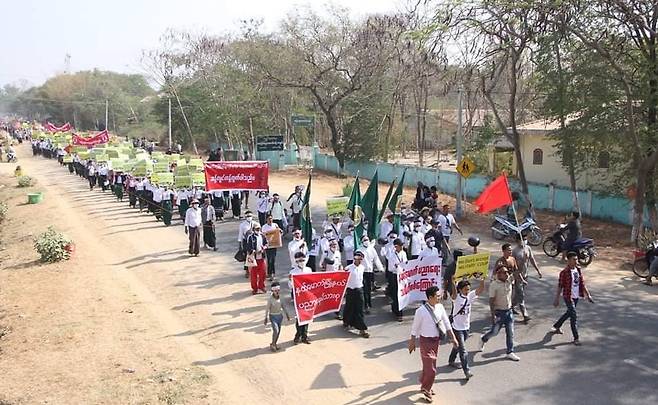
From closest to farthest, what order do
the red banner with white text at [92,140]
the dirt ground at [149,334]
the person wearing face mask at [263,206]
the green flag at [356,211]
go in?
1. the dirt ground at [149,334]
2. the green flag at [356,211]
3. the person wearing face mask at [263,206]
4. the red banner with white text at [92,140]

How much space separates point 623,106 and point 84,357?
53.3ft

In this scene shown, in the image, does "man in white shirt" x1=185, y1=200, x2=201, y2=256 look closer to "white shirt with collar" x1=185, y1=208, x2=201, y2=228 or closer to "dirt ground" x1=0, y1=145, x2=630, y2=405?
"white shirt with collar" x1=185, y1=208, x2=201, y2=228

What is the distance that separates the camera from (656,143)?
17.7 m

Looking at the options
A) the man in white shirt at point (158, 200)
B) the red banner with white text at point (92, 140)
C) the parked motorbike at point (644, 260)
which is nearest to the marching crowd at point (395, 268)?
the man in white shirt at point (158, 200)

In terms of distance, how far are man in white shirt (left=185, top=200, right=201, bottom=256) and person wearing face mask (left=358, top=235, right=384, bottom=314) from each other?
18.7 feet

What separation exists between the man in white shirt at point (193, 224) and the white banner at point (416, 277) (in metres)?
6.94

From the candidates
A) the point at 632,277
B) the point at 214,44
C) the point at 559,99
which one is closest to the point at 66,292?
the point at 632,277

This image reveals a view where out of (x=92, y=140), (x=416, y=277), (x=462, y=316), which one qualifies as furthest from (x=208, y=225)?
(x=92, y=140)

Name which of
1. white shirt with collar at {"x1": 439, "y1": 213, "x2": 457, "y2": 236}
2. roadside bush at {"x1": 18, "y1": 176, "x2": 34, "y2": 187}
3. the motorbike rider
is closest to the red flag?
white shirt with collar at {"x1": 439, "y1": 213, "x2": 457, "y2": 236}

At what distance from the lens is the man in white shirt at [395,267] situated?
11.1 meters

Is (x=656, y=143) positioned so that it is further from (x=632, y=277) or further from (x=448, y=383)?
(x=448, y=383)

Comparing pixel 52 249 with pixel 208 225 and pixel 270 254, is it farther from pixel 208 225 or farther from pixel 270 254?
pixel 270 254

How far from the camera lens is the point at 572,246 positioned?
1486 cm

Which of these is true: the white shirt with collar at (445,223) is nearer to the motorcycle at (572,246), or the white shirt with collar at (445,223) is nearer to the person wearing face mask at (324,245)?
the motorcycle at (572,246)
